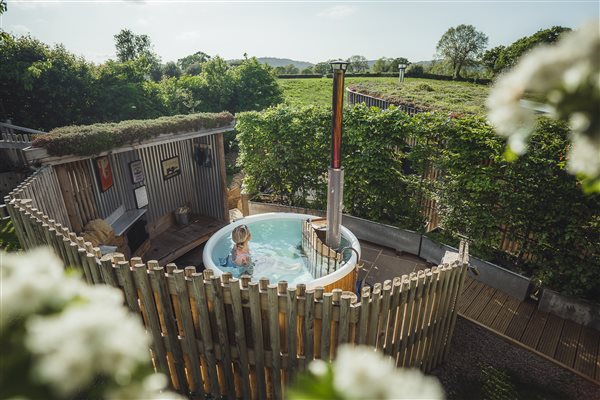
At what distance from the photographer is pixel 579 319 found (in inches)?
207

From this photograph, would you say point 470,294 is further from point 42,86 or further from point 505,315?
point 42,86

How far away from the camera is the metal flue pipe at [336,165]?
4.93 meters

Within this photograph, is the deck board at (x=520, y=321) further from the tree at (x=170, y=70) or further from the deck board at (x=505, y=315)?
the tree at (x=170, y=70)

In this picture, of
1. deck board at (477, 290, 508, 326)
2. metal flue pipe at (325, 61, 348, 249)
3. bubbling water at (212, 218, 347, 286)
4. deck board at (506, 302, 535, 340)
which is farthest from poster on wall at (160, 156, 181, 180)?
deck board at (506, 302, 535, 340)

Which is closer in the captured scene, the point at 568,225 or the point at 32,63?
the point at 568,225

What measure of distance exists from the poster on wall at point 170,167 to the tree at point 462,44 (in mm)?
70534

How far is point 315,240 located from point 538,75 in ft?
20.7

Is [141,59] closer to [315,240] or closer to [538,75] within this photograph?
[315,240]

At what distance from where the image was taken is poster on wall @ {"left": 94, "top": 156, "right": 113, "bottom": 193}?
6918mm

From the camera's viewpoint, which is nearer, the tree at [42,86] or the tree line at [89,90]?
the tree at [42,86]

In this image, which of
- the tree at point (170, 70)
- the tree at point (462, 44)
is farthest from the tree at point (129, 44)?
the tree at point (462, 44)

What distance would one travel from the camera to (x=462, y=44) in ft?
220

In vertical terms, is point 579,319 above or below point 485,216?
below

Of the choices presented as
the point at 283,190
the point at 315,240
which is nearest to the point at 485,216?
the point at 315,240
